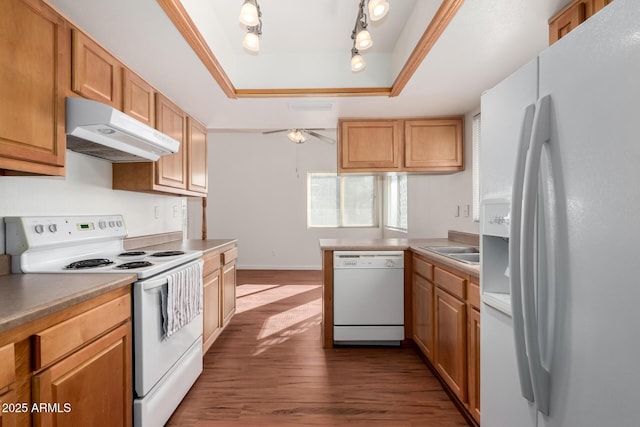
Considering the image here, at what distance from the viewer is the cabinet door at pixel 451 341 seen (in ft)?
6.16

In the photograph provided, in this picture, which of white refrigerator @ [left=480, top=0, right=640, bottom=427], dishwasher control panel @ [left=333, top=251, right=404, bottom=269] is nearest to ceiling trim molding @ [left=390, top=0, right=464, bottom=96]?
white refrigerator @ [left=480, top=0, right=640, bottom=427]

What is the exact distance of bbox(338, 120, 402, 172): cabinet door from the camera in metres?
3.38

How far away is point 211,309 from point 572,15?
2928 mm

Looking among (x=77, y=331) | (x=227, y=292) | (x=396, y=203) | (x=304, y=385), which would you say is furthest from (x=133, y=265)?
(x=396, y=203)

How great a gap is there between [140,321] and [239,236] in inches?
204

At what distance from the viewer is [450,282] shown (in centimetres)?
205

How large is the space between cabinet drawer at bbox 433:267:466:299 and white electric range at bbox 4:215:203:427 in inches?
Result: 65.4

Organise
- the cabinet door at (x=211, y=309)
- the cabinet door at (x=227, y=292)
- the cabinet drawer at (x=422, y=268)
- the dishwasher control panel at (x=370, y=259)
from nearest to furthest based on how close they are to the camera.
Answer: the cabinet drawer at (x=422, y=268), the cabinet door at (x=211, y=309), the dishwasher control panel at (x=370, y=259), the cabinet door at (x=227, y=292)

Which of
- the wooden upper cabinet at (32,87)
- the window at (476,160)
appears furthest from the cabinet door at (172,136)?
the window at (476,160)

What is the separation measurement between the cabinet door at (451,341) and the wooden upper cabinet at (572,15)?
57.5 inches

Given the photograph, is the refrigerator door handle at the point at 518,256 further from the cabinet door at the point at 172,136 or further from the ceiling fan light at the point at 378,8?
the cabinet door at the point at 172,136

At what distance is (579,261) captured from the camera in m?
0.77

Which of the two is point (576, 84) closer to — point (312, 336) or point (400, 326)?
point (400, 326)

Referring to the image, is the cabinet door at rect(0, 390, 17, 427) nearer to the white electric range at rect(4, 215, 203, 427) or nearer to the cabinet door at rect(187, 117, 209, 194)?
the white electric range at rect(4, 215, 203, 427)
